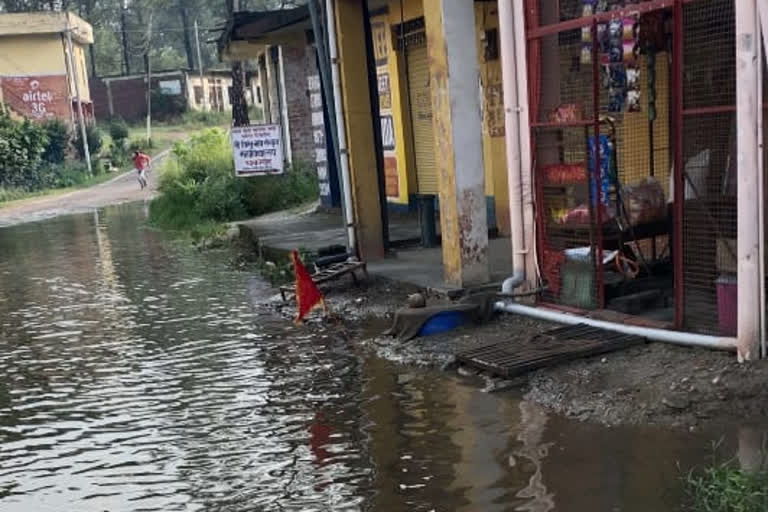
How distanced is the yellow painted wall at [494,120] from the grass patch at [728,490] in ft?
25.8

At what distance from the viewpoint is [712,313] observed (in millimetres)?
6527

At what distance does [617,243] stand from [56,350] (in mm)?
5719

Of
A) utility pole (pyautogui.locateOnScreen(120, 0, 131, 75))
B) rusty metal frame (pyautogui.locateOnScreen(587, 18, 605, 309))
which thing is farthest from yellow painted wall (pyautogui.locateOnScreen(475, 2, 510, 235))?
utility pole (pyautogui.locateOnScreen(120, 0, 131, 75))

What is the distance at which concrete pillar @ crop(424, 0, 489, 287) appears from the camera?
28.2 feet

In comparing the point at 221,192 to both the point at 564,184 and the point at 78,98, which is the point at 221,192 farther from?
the point at 78,98

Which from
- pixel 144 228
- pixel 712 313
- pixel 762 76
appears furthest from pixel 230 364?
pixel 144 228

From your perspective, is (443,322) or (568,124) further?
(443,322)

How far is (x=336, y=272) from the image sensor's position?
10.5 m

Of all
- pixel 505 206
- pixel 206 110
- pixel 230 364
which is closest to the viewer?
pixel 230 364

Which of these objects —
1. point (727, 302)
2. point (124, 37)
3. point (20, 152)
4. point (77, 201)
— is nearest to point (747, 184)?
point (727, 302)

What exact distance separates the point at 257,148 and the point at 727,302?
1293 centimetres

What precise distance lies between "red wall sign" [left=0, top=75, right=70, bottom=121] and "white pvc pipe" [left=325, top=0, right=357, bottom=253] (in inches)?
1479

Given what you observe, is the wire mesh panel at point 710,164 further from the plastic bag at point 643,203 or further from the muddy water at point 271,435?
the muddy water at point 271,435

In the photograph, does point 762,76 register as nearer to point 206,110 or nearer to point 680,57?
point 680,57
